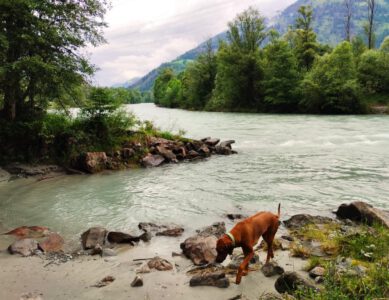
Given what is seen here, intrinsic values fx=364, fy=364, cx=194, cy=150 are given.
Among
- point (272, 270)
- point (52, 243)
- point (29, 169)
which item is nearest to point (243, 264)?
point (272, 270)

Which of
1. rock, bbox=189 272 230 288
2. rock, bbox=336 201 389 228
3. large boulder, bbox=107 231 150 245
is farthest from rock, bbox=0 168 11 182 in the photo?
rock, bbox=336 201 389 228

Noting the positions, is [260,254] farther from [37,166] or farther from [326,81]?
[326,81]

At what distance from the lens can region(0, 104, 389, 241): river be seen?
10.9 m

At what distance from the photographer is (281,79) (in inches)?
2253

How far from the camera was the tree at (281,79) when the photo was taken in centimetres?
5580

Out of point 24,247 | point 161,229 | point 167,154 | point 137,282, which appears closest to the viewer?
point 137,282

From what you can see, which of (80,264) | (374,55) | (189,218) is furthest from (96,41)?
(374,55)

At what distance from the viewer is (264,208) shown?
36.7 ft

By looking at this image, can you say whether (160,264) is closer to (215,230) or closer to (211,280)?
(211,280)

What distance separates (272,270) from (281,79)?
54.0 m

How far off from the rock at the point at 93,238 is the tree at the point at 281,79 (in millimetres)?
49673

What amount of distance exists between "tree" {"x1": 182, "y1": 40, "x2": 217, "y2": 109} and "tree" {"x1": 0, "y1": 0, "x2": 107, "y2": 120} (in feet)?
202

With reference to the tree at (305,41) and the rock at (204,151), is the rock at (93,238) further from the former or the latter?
the tree at (305,41)

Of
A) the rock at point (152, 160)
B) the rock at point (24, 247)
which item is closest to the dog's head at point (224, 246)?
the rock at point (24, 247)
